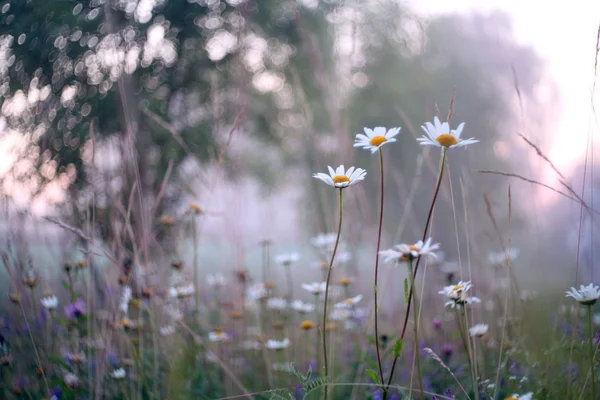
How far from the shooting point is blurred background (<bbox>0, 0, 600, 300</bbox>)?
1.47 m

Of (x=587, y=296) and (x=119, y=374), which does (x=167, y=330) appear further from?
(x=587, y=296)

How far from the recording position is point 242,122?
245cm

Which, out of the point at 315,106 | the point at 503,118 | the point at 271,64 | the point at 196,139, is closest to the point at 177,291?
the point at 196,139

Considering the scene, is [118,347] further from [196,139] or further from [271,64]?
[271,64]

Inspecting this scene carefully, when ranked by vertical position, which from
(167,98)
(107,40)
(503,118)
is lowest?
(503,118)

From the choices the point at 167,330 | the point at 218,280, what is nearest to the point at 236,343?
the point at 167,330

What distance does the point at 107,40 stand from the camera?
99.7 inches

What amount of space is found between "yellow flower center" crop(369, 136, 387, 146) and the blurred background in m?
0.15

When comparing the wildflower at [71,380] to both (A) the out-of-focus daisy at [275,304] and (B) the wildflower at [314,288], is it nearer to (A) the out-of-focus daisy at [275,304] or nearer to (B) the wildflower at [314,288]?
(B) the wildflower at [314,288]

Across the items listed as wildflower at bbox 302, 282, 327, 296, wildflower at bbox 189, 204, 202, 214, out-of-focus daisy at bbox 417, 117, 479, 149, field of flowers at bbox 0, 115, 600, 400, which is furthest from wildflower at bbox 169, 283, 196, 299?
out-of-focus daisy at bbox 417, 117, 479, 149

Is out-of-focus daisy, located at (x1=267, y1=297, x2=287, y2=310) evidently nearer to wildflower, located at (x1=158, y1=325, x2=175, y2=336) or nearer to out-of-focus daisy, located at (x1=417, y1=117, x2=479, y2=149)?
wildflower, located at (x1=158, y1=325, x2=175, y2=336)

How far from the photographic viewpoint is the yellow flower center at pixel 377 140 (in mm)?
842

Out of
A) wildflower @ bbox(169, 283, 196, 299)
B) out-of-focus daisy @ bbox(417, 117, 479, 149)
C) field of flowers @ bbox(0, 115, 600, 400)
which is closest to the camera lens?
out-of-focus daisy @ bbox(417, 117, 479, 149)

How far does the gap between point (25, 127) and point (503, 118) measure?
7.71 metres
